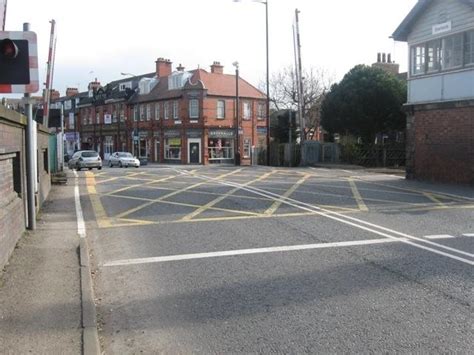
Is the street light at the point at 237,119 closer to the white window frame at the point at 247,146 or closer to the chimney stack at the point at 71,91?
Answer: the white window frame at the point at 247,146

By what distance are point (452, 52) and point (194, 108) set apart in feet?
122

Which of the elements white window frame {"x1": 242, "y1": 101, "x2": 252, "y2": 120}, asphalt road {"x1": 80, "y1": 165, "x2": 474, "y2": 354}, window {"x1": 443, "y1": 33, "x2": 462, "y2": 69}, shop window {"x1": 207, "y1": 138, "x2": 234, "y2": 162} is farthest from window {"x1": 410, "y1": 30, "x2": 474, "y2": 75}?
white window frame {"x1": 242, "y1": 101, "x2": 252, "y2": 120}

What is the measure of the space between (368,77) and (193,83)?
70.7 feet

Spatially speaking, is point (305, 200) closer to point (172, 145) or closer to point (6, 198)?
point (6, 198)

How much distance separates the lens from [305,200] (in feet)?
49.5

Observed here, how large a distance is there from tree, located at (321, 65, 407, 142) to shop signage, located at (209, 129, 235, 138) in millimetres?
17773

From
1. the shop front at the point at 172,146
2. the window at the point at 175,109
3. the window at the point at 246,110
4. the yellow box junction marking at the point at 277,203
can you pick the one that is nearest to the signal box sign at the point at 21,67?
the yellow box junction marking at the point at 277,203

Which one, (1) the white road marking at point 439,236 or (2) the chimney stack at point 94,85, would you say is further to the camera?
(2) the chimney stack at point 94,85

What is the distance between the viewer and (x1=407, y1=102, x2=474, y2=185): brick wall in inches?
768

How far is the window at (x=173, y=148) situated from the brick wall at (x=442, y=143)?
36.7 meters

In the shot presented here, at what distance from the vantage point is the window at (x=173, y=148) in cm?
5706

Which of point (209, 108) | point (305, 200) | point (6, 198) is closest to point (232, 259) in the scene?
point (6, 198)

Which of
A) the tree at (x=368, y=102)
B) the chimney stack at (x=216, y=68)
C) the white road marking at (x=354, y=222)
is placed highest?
the chimney stack at (x=216, y=68)

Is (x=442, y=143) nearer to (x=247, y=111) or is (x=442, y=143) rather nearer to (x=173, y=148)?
(x=247, y=111)
